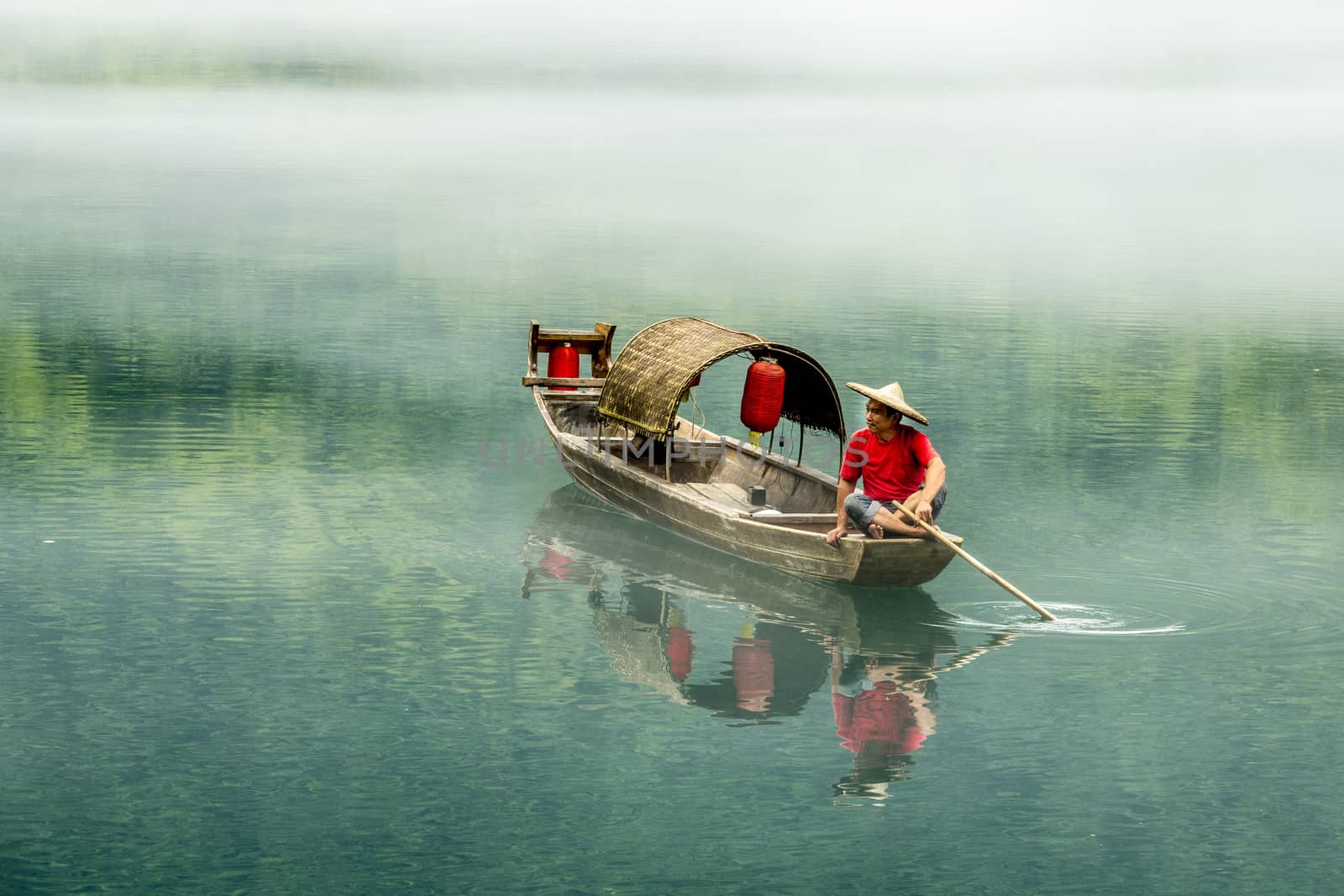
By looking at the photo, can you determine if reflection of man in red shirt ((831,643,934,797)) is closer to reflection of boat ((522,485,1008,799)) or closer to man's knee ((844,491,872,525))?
reflection of boat ((522,485,1008,799))

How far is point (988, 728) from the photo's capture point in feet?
30.5

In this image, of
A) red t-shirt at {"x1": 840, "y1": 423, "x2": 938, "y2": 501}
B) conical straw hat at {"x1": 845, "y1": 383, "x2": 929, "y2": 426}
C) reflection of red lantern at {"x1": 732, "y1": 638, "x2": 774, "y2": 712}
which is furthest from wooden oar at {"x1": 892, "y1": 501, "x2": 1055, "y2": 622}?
reflection of red lantern at {"x1": 732, "y1": 638, "x2": 774, "y2": 712}

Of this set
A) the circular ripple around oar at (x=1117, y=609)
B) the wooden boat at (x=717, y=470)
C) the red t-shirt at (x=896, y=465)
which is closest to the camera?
Result: the circular ripple around oar at (x=1117, y=609)

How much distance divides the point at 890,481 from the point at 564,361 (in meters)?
6.48

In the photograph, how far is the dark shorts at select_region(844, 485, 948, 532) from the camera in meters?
11.4

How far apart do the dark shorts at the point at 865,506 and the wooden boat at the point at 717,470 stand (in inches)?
5.0

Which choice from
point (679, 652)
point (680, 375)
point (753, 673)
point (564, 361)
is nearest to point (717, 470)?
point (680, 375)

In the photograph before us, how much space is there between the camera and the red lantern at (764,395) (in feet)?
44.4

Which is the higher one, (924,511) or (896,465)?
(896,465)

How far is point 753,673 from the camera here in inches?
406

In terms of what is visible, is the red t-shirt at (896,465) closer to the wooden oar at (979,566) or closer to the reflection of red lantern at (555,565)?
the wooden oar at (979,566)

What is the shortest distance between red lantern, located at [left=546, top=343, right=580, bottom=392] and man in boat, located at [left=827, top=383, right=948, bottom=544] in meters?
6.17

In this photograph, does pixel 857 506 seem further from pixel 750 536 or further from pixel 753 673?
pixel 753 673

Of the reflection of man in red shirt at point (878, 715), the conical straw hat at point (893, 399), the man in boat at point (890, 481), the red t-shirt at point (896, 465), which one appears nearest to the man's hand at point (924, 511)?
the man in boat at point (890, 481)
